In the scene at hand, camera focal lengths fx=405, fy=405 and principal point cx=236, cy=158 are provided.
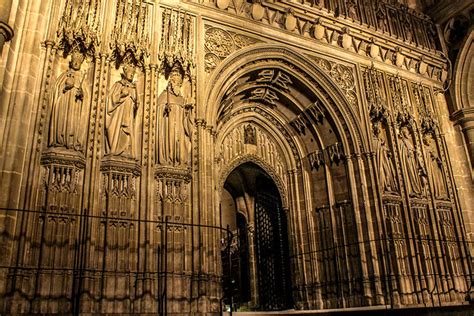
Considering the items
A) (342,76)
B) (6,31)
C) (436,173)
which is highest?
(342,76)

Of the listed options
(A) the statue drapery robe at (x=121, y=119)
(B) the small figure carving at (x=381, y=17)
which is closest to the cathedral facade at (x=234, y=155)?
(A) the statue drapery robe at (x=121, y=119)

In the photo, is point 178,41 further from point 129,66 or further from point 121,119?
point 121,119

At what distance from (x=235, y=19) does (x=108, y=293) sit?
7.45m

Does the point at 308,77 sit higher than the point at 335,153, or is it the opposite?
the point at 308,77

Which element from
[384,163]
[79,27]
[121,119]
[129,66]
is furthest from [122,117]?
[384,163]

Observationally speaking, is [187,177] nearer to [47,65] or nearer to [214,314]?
[214,314]

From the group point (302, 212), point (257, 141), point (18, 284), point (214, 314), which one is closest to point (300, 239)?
point (302, 212)

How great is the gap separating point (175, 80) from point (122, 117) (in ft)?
5.25

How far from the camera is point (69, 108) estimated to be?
7.84 m

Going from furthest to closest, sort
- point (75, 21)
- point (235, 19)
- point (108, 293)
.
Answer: point (235, 19), point (75, 21), point (108, 293)

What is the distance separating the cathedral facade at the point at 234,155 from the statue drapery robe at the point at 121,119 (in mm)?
31

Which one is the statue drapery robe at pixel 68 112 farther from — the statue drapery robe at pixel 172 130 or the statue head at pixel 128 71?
the statue drapery robe at pixel 172 130

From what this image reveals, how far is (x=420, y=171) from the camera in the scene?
1262cm

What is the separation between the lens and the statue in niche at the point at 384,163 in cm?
1167
